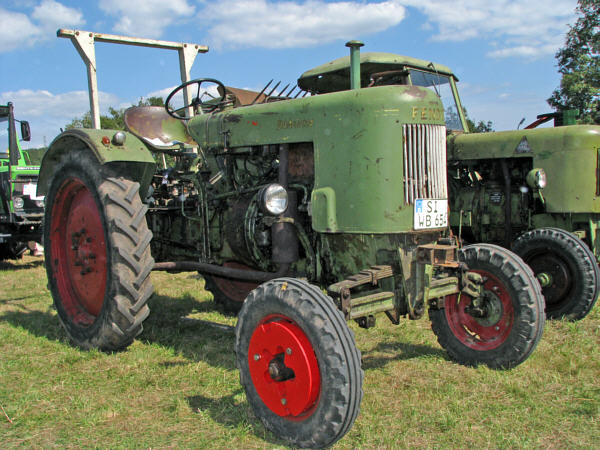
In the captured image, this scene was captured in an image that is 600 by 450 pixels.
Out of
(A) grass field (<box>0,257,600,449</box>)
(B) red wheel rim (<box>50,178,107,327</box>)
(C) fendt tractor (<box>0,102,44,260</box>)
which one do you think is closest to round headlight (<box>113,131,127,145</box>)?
(B) red wheel rim (<box>50,178,107,327</box>)

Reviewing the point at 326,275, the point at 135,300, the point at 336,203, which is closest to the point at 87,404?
the point at 135,300

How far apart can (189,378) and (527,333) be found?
216cm

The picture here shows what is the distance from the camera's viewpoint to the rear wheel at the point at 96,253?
3480 mm

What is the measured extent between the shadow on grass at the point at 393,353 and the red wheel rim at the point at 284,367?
1.07 metres

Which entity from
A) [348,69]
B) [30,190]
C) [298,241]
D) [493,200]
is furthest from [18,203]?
[493,200]

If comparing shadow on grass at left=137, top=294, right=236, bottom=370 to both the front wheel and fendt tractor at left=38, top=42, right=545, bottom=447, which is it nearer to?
fendt tractor at left=38, top=42, right=545, bottom=447

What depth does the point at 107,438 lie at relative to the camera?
255 cm

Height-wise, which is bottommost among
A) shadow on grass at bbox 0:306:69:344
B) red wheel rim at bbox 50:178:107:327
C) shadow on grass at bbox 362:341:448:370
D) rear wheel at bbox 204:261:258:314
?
shadow on grass at bbox 362:341:448:370

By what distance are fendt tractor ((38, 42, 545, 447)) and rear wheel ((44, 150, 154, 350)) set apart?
1 centimetres

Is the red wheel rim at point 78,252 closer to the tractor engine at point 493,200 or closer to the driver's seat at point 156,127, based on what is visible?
the driver's seat at point 156,127

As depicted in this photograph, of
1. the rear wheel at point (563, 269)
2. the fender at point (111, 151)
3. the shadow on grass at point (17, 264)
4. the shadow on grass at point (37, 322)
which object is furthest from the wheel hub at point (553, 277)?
the shadow on grass at point (17, 264)

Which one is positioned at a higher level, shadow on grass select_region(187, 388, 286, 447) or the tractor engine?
the tractor engine

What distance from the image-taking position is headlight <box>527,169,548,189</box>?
521cm

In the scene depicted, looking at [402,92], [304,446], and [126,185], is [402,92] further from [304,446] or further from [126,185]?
[126,185]
